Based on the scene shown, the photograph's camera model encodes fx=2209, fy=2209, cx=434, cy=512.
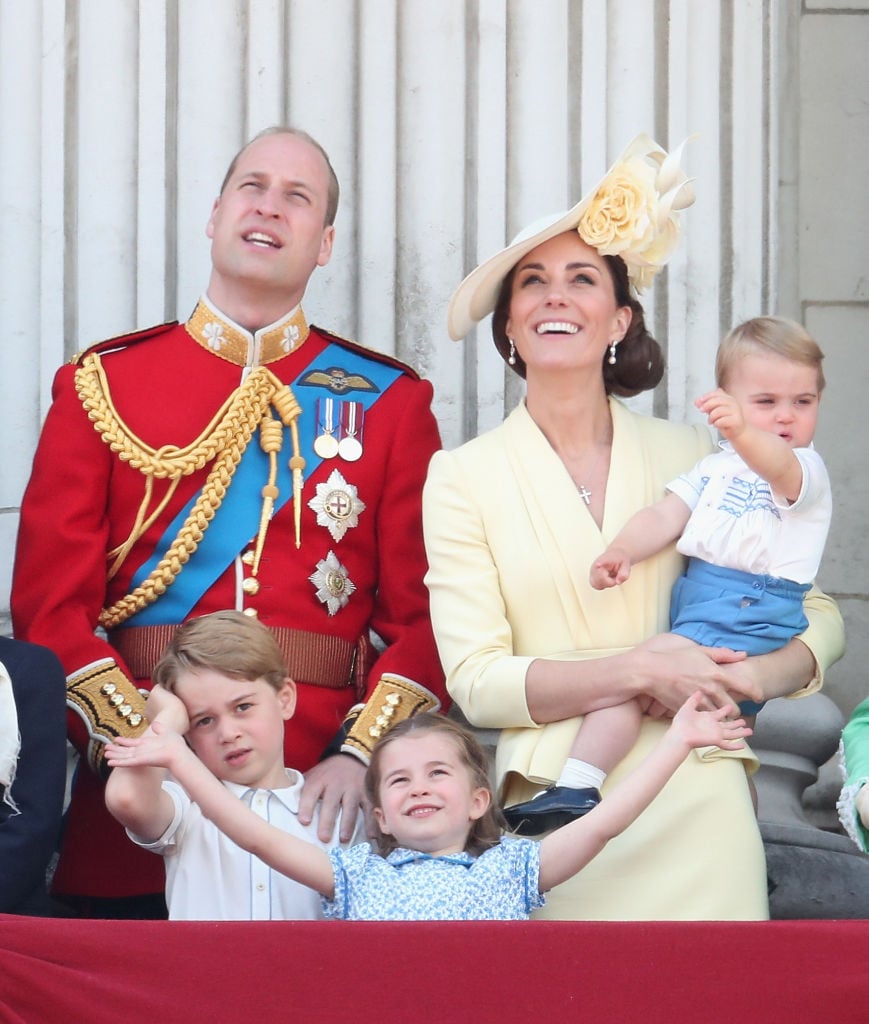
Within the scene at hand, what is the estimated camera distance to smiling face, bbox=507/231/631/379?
3.94 meters

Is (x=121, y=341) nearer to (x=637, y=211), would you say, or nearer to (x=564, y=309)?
(x=564, y=309)

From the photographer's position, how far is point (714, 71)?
5020 millimetres

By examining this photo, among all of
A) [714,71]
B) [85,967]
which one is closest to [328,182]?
[714,71]

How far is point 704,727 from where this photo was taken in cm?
329

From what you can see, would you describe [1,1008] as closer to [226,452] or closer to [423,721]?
[423,721]

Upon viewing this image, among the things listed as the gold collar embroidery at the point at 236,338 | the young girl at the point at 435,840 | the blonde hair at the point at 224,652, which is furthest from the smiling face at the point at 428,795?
the gold collar embroidery at the point at 236,338

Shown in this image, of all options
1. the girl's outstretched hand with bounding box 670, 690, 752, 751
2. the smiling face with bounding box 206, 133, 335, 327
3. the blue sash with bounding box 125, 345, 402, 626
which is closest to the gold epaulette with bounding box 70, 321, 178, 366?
the smiling face with bounding box 206, 133, 335, 327

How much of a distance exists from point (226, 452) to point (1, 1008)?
1558 millimetres

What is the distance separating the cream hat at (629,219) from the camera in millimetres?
3922

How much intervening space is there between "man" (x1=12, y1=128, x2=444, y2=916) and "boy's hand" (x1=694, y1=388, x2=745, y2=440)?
2.52 ft

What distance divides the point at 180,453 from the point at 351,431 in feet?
1.11

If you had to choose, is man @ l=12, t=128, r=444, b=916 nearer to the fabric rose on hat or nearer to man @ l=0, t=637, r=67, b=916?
man @ l=0, t=637, r=67, b=916

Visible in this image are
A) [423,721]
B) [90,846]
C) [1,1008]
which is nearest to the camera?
[1,1008]

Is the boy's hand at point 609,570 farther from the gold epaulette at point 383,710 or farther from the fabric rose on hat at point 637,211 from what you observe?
the fabric rose on hat at point 637,211
